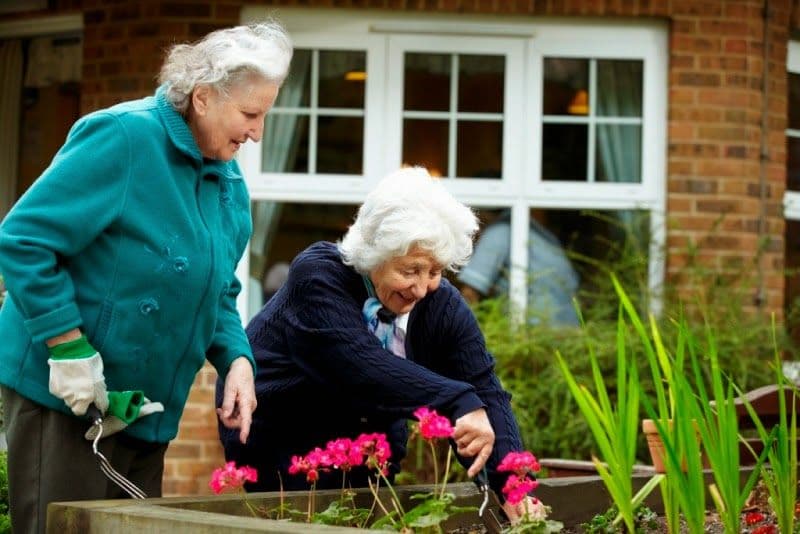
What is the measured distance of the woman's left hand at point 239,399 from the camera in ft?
11.2

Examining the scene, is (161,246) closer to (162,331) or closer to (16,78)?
(162,331)

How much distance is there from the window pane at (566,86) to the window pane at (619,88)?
0.08 meters

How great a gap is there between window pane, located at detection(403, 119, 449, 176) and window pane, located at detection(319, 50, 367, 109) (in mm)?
282

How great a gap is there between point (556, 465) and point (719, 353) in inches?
68.6

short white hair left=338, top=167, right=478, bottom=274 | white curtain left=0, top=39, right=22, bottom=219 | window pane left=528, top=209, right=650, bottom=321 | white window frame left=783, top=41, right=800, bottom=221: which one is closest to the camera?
short white hair left=338, top=167, right=478, bottom=274

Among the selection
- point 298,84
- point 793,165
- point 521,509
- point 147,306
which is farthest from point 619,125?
point 147,306

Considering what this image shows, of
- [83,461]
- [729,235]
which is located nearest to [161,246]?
[83,461]

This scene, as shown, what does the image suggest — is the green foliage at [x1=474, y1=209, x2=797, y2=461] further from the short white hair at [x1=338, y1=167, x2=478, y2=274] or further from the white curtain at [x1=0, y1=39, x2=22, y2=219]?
the short white hair at [x1=338, y1=167, x2=478, y2=274]

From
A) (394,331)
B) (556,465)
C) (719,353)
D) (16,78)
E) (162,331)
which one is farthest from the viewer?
(16,78)

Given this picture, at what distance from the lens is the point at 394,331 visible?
3.60 metres

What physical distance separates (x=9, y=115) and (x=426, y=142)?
2656 millimetres

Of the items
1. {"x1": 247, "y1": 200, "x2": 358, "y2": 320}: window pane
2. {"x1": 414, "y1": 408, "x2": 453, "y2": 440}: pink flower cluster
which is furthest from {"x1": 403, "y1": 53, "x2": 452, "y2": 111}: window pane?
{"x1": 414, "y1": 408, "x2": 453, "y2": 440}: pink flower cluster

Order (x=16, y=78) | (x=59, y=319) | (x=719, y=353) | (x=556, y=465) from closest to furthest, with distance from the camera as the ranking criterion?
(x=59, y=319), (x=556, y=465), (x=719, y=353), (x=16, y=78)

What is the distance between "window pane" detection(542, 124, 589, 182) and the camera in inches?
304
